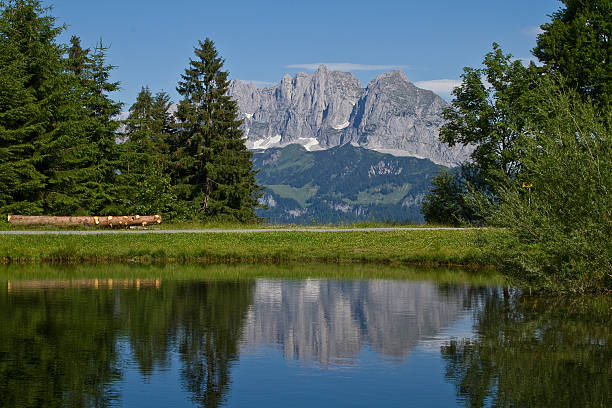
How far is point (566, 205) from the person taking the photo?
23359mm

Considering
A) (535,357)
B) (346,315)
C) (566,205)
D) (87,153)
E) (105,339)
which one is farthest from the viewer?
(87,153)

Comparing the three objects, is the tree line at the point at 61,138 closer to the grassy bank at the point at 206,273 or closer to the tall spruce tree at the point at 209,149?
the tall spruce tree at the point at 209,149

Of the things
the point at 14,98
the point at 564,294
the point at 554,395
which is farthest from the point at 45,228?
the point at 554,395

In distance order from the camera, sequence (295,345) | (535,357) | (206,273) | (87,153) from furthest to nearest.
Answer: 1. (87,153)
2. (206,273)
3. (295,345)
4. (535,357)

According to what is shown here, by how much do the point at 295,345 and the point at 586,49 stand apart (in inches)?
1963

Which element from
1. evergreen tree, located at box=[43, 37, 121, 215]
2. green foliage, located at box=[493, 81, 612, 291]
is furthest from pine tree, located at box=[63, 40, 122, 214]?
green foliage, located at box=[493, 81, 612, 291]

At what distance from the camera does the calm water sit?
1323 centimetres

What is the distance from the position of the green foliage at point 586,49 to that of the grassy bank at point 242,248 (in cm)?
2319

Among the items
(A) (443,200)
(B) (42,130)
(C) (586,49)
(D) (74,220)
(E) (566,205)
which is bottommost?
(D) (74,220)

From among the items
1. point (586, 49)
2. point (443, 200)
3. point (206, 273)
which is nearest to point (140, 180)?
point (443, 200)

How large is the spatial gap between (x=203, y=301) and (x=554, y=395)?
14.0 meters

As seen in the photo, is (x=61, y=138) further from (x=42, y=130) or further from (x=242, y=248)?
(x=242, y=248)

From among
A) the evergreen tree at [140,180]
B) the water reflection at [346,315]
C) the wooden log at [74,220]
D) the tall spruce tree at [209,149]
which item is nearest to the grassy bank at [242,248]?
the wooden log at [74,220]

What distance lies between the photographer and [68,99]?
57.0m
